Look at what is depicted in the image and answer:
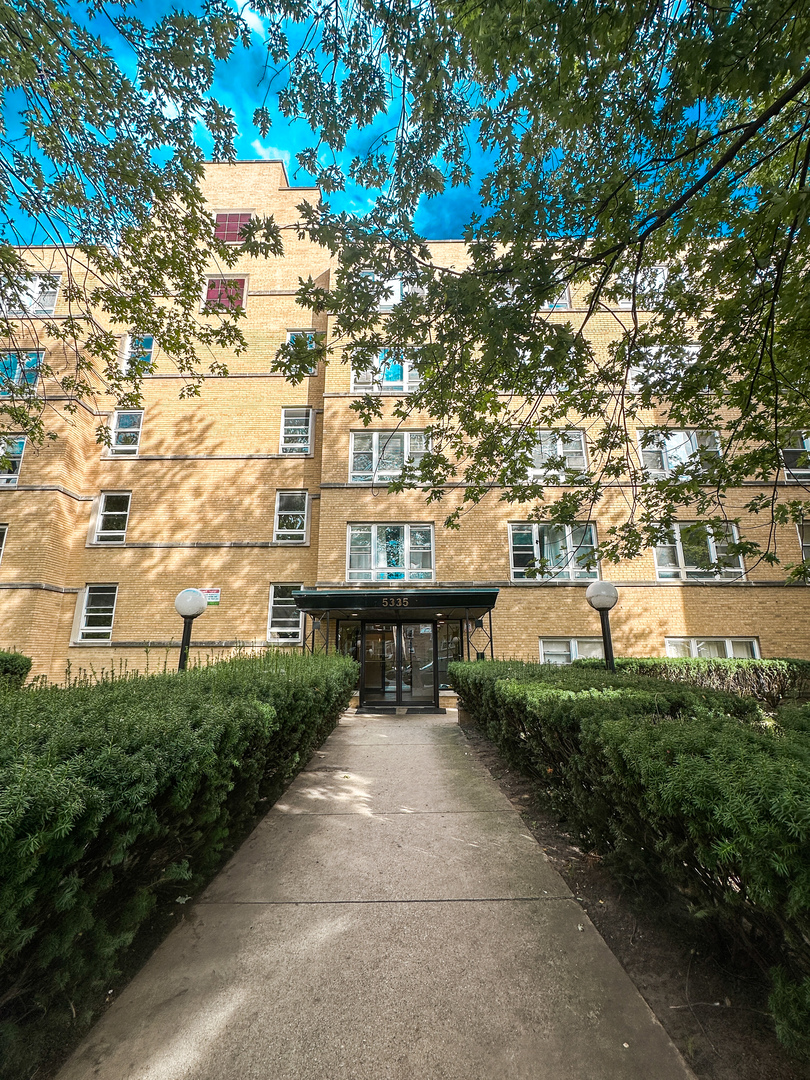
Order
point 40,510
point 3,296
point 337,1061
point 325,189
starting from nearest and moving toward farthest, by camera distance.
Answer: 1. point 337,1061
2. point 325,189
3. point 3,296
4. point 40,510

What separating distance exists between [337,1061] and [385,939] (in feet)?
2.70

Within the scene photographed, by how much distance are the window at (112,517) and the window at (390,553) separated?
8289 mm

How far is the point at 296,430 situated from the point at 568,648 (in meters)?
12.3

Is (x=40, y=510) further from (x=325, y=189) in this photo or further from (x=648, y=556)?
(x=648, y=556)

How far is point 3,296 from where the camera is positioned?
6.76 m

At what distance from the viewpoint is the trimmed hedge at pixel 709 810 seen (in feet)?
5.30

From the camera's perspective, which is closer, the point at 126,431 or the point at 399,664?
the point at 399,664

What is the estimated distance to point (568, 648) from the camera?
14.8 metres

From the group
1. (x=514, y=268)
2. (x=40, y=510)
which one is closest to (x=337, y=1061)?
(x=514, y=268)

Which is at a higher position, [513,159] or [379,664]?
[513,159]

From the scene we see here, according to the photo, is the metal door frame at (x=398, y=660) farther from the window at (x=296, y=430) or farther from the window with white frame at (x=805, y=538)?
the window with white frame at (x=805, y=538)

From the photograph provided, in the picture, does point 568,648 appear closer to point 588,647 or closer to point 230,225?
point 588,647

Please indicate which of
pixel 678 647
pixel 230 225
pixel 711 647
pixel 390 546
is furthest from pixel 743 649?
pixel 230 225

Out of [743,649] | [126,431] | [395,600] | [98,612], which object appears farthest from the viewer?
[126,431]
